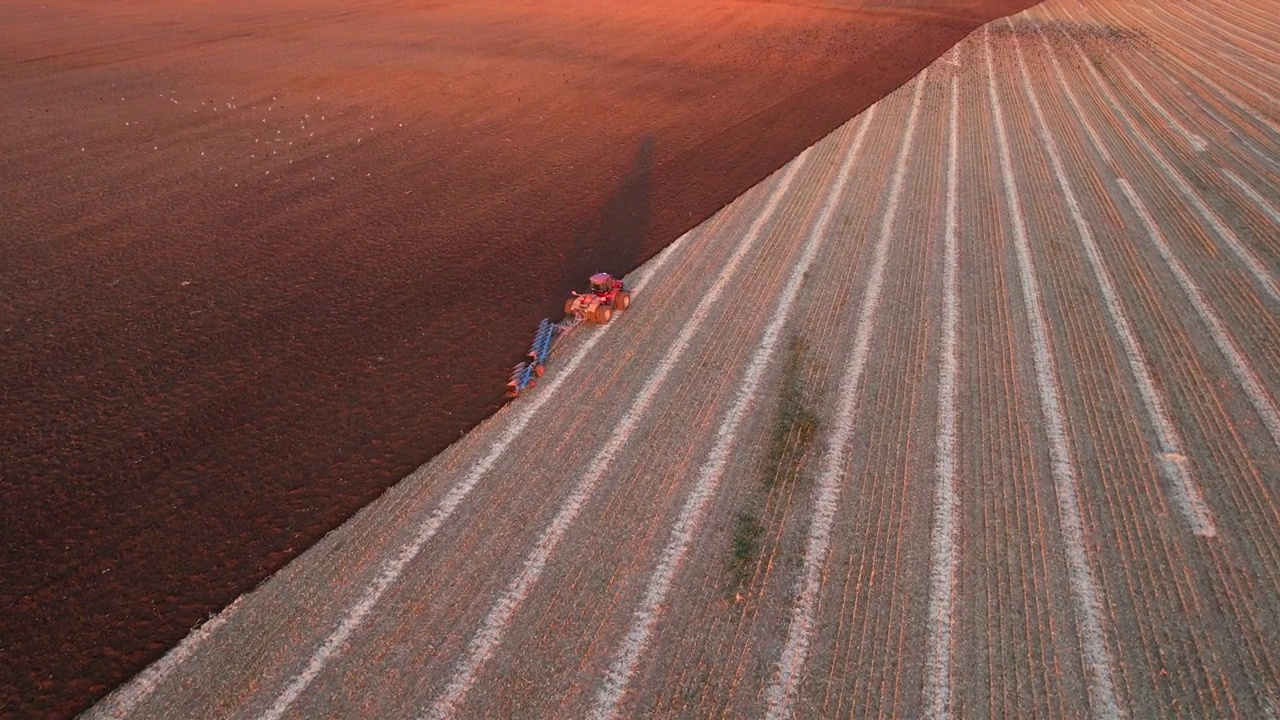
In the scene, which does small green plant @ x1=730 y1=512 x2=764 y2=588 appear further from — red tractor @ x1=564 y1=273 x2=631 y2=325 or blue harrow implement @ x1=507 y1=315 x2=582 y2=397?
red tractor @ x1=564 y1=273 x2=631 y2=325

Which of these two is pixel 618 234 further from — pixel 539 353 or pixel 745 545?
pixel 745 545

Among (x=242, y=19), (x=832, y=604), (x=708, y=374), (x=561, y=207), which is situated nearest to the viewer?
(x=832, y=604)

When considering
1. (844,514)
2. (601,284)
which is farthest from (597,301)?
(844,514)

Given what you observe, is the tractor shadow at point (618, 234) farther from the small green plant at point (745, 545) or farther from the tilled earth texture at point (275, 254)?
the small green plant at point (745, 545)

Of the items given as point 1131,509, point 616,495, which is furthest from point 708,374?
point 1131,509

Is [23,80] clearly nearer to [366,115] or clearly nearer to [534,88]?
[366,115]
